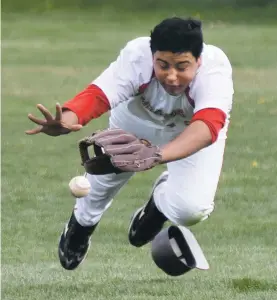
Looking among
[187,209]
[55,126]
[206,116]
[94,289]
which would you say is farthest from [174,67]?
[94,289]

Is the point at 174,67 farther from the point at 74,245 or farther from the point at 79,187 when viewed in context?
the point at 74,245

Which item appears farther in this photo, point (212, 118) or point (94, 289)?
point (94, 289)

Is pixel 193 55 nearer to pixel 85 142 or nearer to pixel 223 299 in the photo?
pixel 85 142

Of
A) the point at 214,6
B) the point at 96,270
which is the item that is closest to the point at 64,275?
the point at 96,270

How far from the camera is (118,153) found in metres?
5.82

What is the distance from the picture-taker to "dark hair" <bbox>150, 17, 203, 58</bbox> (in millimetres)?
6047

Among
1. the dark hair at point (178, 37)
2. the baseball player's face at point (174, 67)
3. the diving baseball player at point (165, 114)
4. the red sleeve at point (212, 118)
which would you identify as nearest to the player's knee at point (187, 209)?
the diving baseball player at point (165, 114)

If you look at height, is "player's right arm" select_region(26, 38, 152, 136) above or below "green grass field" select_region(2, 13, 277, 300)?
above

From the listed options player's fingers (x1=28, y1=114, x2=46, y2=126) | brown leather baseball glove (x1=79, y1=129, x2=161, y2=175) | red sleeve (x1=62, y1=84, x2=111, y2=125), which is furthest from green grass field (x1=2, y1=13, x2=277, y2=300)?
player's fingers (x1=28, y1=114, x2=46, y2=126)

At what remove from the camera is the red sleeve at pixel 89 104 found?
6172 millimetres

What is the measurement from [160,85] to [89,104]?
0.48m

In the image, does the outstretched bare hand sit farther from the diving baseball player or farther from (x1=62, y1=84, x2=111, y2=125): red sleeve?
(x1=62, y1=84, x2=111, y2=125): red sleeve

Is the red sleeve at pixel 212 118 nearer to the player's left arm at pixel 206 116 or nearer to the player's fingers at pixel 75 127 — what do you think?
the player's left arm at pixel 206 116

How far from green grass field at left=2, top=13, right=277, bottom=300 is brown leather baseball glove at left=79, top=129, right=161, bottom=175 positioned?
3.67ft
